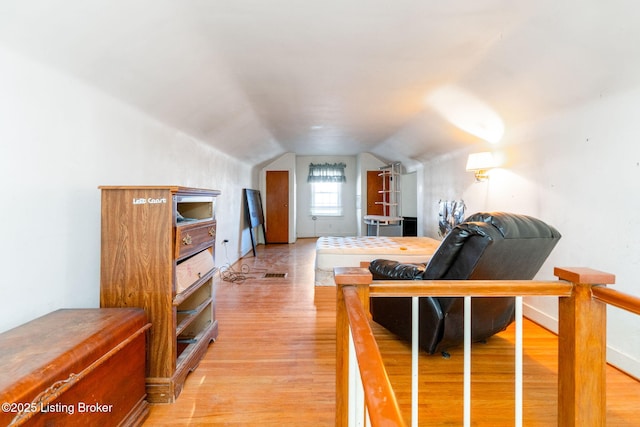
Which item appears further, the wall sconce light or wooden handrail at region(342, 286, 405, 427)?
the wall sconce light

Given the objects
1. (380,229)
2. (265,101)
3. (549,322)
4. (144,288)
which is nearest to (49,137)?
(144,288)

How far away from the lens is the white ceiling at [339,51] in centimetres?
147

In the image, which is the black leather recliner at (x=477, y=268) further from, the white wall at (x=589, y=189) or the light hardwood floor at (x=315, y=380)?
the white wall at (x=589, y=189)

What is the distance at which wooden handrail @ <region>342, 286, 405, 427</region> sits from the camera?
529 mm

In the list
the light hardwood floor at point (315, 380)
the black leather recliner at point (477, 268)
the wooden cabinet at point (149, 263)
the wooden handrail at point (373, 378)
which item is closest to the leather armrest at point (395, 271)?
the black leather recliner at point (477, 268)

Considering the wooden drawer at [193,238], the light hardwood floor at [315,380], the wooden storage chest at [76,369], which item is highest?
the wooden drawer at [193,238]

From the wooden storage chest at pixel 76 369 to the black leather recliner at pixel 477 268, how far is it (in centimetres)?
167

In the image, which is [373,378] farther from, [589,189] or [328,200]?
[328,200]

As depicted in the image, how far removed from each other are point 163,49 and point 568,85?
2.76 m

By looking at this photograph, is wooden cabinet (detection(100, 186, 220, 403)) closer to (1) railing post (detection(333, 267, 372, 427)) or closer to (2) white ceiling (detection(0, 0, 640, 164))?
(2) white ceiling (detection(0, 0, 640, 164))

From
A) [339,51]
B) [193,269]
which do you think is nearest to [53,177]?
[193,269]

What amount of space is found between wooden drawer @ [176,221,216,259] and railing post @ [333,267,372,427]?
3.39ft

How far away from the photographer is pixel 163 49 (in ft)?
5.92

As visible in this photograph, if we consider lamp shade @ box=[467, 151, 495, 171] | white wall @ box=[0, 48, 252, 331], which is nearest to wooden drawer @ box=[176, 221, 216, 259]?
white wall @ box=[0, 48, 252, 331]
